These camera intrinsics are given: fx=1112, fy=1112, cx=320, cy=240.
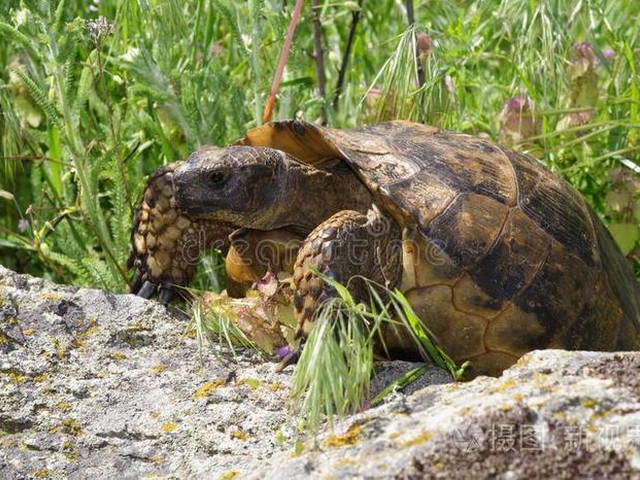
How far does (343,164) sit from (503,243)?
2.14 ft

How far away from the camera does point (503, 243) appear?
3086 mm

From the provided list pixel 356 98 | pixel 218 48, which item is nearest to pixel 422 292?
pixel 356 98

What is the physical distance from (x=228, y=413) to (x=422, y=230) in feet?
2.66

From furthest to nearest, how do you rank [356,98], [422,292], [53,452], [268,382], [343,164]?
[356,98]
[343,164]
[422,292]
[268,382]
[53,452]

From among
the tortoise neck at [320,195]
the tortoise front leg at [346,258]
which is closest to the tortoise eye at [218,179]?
the tortoise neck at [320,195]

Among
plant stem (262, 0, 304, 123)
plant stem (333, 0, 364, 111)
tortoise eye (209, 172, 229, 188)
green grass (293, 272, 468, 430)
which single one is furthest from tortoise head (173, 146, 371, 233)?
plant stem (333, 0, 364, 111)

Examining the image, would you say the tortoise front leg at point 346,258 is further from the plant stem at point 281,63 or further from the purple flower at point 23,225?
the purple flower at point 23,225

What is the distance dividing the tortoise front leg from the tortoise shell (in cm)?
5

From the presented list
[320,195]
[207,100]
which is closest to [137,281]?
[320,195]

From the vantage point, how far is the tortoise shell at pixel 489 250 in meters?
3.04

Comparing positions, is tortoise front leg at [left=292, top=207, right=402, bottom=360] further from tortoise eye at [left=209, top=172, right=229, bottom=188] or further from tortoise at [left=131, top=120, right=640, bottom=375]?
tortoise eye at [left=209, top=172, right=229, bottom=188]

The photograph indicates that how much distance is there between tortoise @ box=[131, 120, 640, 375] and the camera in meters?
3.04

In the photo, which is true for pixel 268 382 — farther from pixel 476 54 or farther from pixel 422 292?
pixel 476 54

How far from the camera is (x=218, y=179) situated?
330 centimetres
